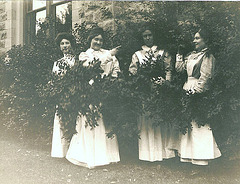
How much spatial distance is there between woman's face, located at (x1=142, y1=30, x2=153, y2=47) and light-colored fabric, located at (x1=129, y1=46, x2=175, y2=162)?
51 mm

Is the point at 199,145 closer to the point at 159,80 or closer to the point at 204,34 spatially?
the point at 159,80

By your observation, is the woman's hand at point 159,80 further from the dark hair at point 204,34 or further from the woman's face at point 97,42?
the woman's face at point 97,42

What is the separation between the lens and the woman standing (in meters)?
2.80

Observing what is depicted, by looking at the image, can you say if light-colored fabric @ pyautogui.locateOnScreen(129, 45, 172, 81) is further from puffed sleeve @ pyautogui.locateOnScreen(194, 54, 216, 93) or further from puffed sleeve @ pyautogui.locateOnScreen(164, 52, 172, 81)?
puffed sleeve @ pyautogui.locateOnScreen(194, 54, 216, 93)

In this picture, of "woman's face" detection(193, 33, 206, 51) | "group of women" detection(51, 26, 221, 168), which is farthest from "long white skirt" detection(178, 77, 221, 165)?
"woman's face" detection(193, 33, 206, 51)

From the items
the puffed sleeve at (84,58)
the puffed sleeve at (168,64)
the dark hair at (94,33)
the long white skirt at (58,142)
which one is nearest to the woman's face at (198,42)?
the puffed sleeve at (168,64)

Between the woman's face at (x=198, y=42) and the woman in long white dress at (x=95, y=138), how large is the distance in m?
0.90

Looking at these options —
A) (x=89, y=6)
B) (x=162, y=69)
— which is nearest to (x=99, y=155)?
(x=162, y=69)

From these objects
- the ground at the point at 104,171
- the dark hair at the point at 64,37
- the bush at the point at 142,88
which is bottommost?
the ground at the point at 104,171

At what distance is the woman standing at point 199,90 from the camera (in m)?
2.80

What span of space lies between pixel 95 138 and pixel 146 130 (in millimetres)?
580

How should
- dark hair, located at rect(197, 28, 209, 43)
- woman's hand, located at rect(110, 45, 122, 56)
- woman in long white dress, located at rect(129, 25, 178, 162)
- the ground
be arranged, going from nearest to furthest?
1. the ground
2. dark hair, located at rect(197, 28, 209, 43)
3. woman in long white dress, located at rect(129, 25, 178, 162)
4. woman's hand, located at rect(110, 45, 122, 56)

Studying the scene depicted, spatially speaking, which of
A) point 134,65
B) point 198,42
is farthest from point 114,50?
point 198,42

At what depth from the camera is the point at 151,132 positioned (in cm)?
309
